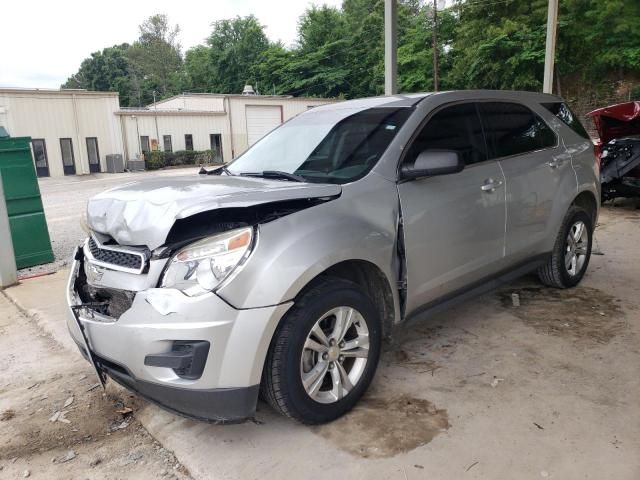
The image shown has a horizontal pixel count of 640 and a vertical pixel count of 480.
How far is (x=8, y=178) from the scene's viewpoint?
6.27 m

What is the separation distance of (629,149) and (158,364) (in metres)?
8.51

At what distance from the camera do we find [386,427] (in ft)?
8.95

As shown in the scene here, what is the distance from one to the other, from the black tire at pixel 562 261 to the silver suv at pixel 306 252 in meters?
0.50

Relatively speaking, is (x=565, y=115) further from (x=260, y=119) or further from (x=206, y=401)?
(x=260, y=119)

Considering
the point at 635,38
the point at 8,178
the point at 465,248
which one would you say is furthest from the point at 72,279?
the point at 635,38

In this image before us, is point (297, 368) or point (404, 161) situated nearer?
point (297, 368)

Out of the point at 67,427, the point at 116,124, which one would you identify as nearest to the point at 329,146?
the point at 67,427

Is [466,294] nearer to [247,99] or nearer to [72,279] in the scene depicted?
[72,279]

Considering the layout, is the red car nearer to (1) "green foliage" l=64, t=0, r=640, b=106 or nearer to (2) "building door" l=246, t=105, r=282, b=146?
(1) "green foliage" l=64, t=0, r=640, b=106

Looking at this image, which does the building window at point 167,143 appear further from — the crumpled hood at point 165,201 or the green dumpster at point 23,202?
the crumpled hood at point 165,201

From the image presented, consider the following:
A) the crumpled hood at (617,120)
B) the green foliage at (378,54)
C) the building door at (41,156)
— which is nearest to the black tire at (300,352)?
the crumpled hood at (617,120)

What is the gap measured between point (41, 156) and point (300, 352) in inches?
Result: 1199

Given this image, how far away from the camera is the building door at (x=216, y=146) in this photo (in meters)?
35.0

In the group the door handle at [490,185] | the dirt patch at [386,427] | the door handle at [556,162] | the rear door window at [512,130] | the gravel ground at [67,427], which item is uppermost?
the rear door window at [512,130]
